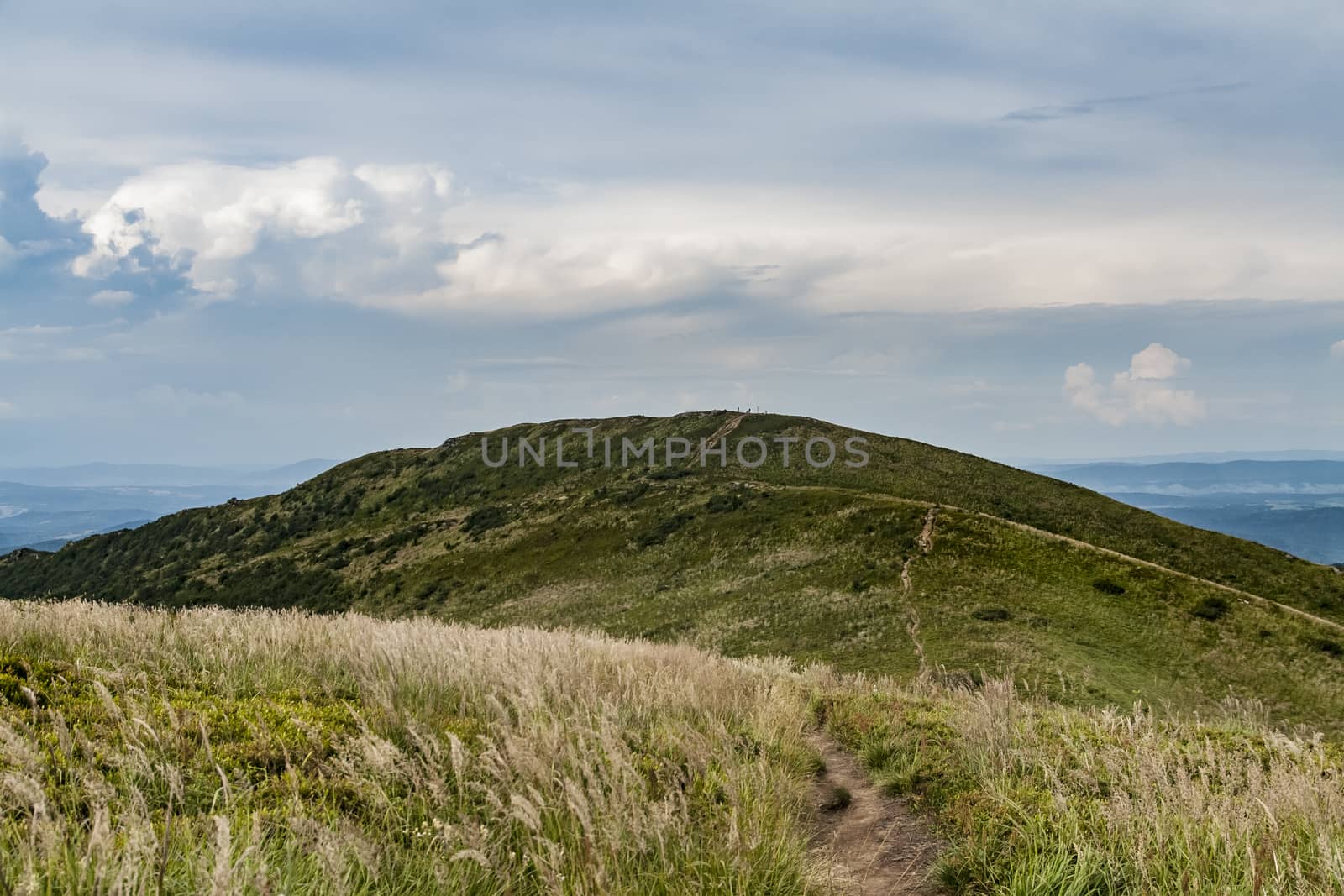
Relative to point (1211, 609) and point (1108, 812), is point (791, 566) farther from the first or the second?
point (1108, 812)

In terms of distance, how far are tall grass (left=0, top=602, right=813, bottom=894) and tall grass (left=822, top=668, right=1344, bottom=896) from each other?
127 centimetres

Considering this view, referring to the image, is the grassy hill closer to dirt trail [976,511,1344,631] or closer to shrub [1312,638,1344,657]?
shrub [1312,638,1344,657]

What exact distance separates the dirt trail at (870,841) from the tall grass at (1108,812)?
0.24m

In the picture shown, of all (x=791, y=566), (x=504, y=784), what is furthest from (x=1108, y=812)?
(x=791, y=566)

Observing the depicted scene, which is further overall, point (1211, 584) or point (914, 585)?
point (914, 585)

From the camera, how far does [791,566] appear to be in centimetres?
6003

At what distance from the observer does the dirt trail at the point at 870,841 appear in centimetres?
544

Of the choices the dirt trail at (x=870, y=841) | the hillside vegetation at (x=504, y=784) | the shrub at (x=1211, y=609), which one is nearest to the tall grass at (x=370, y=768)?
the hillside vegetation at (x=504, y=784)

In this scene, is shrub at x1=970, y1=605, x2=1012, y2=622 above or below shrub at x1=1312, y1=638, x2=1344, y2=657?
above

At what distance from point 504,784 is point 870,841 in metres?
3.46

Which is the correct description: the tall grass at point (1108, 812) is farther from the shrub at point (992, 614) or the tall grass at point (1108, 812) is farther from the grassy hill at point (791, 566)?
the shrub at point (992, 614)

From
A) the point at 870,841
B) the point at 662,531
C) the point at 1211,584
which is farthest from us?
the point at 662,531

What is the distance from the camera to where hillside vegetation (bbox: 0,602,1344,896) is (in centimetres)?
374

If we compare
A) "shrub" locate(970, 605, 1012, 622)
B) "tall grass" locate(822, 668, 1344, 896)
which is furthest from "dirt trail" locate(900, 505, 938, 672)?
"tall grass" locate(822, 668, 1344, 896)
